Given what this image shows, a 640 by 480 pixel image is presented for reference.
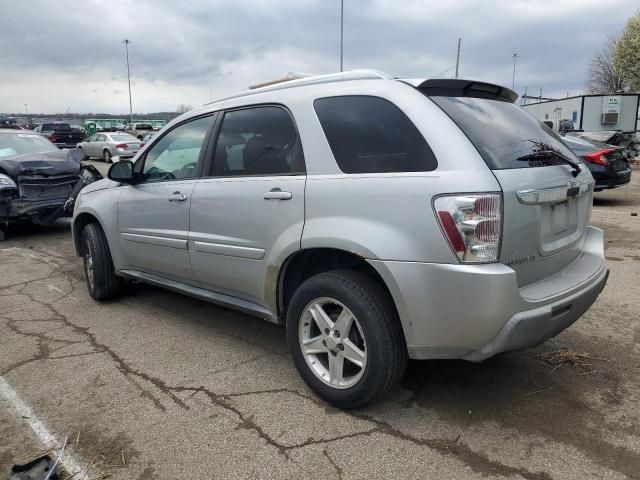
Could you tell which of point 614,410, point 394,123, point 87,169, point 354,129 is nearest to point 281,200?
point 354,129

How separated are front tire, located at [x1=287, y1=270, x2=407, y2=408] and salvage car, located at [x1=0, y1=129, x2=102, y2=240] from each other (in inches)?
235

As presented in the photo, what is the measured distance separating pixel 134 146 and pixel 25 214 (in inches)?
593

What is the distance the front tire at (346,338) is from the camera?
267 centimetres

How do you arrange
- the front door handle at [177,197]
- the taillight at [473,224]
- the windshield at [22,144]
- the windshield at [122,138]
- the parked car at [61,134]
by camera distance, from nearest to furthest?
the taillight at [473,224] → the front door handle at [177,197] → the windshield at [22,144] → the windshield at [122,138] → the parked car at [61,134]

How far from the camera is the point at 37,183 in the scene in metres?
8.15

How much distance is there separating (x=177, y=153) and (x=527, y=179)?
8.96 feet

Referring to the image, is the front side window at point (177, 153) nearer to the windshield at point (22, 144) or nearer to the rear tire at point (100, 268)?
the rear tire at point (100, 268)

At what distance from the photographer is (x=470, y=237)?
2.41 meters

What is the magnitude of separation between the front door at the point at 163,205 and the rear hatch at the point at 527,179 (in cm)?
197

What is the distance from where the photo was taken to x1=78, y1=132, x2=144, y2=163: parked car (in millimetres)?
21953

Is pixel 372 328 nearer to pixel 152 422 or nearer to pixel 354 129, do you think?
pixel 354 129

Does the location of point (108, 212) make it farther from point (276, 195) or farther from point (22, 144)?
point (22, 144)

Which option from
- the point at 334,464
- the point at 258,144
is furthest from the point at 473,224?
the point at 258,144

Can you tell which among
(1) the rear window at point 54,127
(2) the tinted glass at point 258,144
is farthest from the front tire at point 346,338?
(1) the rear window at point 54,127
